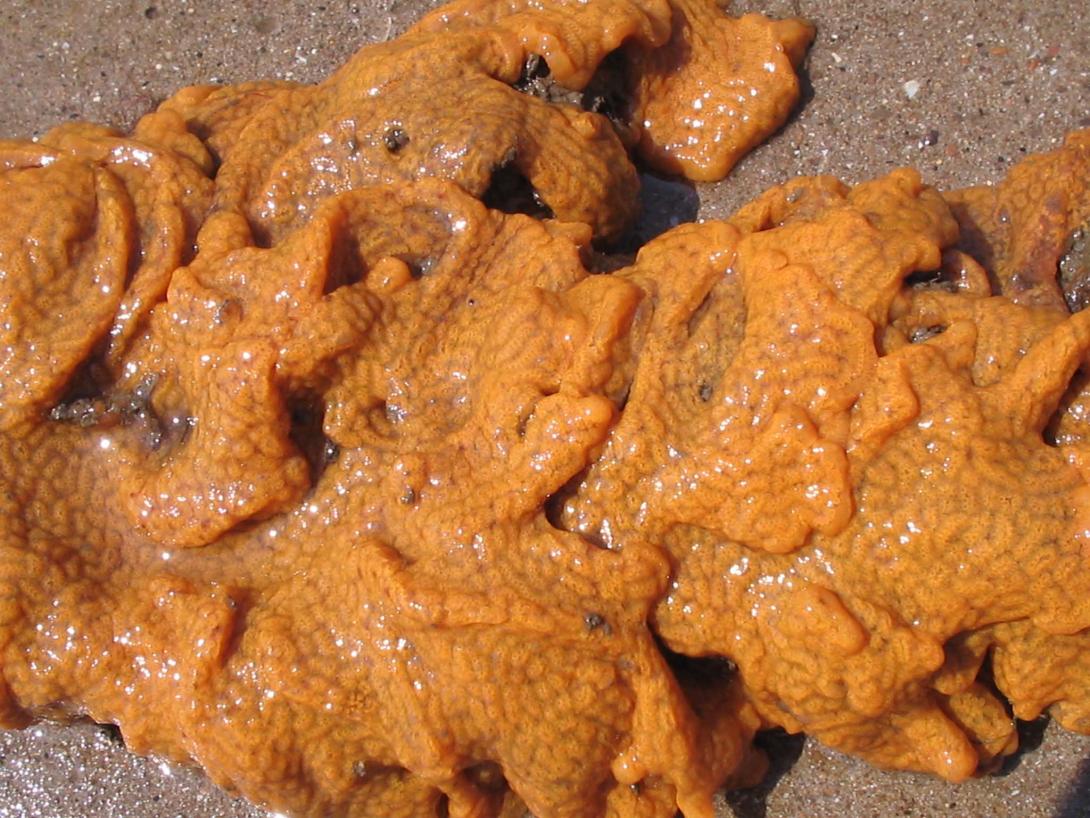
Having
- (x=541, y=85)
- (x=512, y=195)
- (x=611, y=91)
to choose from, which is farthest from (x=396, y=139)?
(x=611, y=91)

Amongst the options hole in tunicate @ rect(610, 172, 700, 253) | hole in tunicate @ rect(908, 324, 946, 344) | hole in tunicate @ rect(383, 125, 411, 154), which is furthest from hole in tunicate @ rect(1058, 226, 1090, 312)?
hole in tunicate @ rect(383, 125, 411, 154)

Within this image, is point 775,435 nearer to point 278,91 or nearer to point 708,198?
point 708,198

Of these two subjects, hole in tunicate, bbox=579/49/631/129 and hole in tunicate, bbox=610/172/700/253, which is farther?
hole in tunicate, bbox=610/172/700/253

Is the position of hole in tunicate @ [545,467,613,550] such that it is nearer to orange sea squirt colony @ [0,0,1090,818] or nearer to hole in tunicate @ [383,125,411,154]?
orange sea squirt colony @ [0,0,1090,818]

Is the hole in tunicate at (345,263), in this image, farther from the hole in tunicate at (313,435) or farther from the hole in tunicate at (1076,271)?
the hole in tunicate at (1076,271)

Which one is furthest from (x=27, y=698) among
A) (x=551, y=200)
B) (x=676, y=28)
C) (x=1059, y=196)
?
(x=1059, y=196)

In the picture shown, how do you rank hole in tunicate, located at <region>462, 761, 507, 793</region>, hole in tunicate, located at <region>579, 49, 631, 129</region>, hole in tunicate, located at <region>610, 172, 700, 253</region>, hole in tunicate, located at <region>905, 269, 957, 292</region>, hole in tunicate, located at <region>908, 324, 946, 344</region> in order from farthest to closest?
hole in tunicate, located at <region>610, 172, 700, 253</region> → hole in tunicate, located at <region>579, 49, 631, 129</region> → hole in tunicate, located at <region>462, 761, 507, 793</region> → hole in tunicate, located at <region>905, 269, 957, 292</region> → hole in tunicate, located at <region>908, 324, 946, 344</region>

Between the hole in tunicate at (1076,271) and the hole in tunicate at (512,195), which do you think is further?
the hole in tunicate at (512,195)

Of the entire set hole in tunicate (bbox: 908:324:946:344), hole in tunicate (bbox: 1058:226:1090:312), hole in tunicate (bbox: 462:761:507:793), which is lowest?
hole in tunicate (bbox: 462:761:507:793)

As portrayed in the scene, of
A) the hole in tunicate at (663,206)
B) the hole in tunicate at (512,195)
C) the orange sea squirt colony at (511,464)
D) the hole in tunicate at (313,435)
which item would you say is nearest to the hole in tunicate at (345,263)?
the orange sea squirt colony at (511,464)
